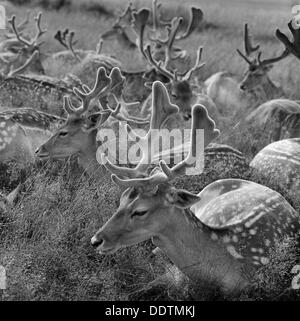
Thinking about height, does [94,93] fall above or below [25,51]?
above

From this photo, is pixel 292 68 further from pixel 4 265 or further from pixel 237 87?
pixel 4 265

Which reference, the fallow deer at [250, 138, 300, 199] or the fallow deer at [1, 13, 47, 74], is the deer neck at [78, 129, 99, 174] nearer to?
the fallow deer at [250, 138, 300, 199]

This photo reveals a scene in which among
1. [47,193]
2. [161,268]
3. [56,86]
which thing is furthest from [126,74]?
[161,268]

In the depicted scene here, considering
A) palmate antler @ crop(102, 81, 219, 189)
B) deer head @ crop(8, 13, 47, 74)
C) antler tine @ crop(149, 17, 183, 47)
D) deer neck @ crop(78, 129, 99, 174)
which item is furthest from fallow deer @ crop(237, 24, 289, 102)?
palmate antler @ crop(102, 81, 219, 189)

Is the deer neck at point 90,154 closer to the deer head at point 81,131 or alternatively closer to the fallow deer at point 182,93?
the deer head at point 81,131

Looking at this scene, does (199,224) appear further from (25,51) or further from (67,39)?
(67,39)

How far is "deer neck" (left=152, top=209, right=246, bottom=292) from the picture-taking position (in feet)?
12.4

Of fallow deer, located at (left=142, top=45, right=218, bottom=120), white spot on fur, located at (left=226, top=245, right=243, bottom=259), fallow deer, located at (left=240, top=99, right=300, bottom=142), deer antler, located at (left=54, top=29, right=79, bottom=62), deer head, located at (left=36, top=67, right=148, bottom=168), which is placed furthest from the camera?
deer antler, located at (left=54, top=29, right=79, bottom=62)

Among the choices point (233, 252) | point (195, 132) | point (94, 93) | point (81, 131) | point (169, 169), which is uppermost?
point (195, 132)

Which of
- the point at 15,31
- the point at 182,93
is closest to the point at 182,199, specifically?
the point at 182,93

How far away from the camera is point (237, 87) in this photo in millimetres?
9938

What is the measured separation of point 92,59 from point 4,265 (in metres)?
5.94

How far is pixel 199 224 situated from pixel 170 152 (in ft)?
4.67

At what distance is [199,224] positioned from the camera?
12.9 feet
